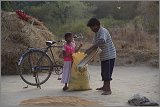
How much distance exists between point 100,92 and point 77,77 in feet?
1.70

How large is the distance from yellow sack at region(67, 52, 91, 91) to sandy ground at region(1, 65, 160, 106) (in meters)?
0.15

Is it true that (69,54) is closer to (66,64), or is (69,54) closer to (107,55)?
(66,64)

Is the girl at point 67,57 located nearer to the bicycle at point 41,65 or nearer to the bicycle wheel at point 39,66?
the bicycle at point 41,65

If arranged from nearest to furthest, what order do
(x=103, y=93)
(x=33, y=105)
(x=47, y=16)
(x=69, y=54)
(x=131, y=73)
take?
(x=33, y=105), (x=103, y=93), (x=69, y=54), (x=131, y=73), (x=47, y=16)

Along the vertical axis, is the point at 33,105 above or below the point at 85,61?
below

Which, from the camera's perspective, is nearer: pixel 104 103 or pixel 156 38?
pixel 104 103

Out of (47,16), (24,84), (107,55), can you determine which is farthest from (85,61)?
(47,16)

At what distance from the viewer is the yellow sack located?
26.9 ft

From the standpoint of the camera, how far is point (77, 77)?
820cm

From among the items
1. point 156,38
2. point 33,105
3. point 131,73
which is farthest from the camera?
point 156,38

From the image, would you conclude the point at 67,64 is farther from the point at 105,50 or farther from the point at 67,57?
the point at 105,50

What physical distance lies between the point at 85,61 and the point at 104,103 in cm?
128

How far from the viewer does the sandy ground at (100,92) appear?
24.1 feet

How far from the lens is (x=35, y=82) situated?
9242mm
